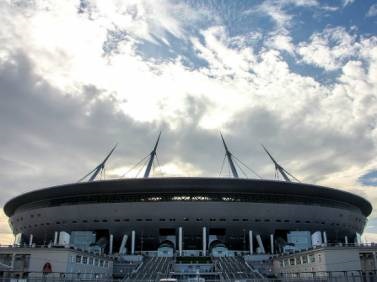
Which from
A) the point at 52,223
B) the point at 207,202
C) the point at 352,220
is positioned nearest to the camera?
the point at 207,202

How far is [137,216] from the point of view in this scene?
315 feet

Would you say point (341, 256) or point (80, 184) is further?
point (80, 184)

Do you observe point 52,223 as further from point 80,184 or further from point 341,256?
point 341,256

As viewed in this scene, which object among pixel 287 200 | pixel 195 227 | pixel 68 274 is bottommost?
pixel 68 274

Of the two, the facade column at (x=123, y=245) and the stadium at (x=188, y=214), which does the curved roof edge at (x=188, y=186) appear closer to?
the stadium at (x=188, y=214)

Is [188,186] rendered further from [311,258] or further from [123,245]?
[311,258]

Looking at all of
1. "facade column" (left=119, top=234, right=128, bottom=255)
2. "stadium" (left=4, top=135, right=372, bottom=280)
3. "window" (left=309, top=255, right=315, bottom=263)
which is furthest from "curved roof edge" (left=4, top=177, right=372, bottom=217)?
"window" (left=309, top=255, right=315, bottom=263)

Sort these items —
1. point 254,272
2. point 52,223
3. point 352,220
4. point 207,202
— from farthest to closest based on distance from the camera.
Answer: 1. point 352,220
2. point 52,223
3. point 207,202
4. point 254,272

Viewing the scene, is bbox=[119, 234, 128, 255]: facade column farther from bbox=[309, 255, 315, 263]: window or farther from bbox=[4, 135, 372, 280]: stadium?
bbox=[309, 255, 315, 263]: window

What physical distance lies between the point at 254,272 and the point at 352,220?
48.7 metres

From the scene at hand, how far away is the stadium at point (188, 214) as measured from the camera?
9394cm

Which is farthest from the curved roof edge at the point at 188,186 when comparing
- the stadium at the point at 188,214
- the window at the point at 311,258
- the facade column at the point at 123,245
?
the window at the point at 311,258

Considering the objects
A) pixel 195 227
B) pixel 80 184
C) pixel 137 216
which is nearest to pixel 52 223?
pixel 80 184

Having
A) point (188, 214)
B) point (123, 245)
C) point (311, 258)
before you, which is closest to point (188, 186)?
point (188, 214)
